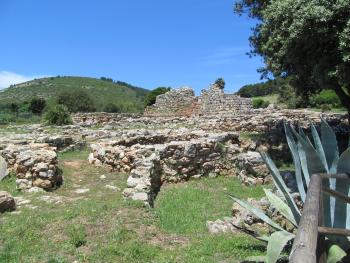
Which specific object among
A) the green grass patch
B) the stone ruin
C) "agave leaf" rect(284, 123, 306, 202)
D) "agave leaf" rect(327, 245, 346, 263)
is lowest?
the green grass patch

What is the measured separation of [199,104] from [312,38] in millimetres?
19047

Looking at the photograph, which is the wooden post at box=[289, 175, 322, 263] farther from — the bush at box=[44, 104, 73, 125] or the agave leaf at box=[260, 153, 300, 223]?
the bush at box=[44, 104, 73, 125]

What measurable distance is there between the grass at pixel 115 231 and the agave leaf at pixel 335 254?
5.92ft

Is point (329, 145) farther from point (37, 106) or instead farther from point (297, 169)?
point (37, 106)

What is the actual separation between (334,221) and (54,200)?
5974 mm

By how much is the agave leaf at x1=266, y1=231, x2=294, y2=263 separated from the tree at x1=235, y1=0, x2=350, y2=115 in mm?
8013

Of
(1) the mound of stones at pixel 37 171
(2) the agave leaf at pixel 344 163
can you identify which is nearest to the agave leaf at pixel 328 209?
(2) the agave leaf at pixel 344 163

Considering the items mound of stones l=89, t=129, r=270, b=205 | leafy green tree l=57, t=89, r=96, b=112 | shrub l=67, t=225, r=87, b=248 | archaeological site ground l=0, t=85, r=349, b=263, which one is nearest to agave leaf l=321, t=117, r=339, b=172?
archaeological site ground l=0, t=85, r=349, b=263

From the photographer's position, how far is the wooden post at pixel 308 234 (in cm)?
182

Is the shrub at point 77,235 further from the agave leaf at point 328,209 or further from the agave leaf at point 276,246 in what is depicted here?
the agave leaf at point 328,209

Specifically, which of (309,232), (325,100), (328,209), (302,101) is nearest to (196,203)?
(328,209)

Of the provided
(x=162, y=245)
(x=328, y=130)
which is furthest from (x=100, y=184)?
(x=328, y=130)

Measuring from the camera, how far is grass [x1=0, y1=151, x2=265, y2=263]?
6.33m

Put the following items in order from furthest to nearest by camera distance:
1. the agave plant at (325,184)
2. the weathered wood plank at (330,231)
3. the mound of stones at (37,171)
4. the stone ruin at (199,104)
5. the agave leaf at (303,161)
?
the stone ruin at (199,104) → the mound of stones at (37,171) → the agave leaf at (303,161) → the agave plant at (325,184) → the weathered wood plank at (330,231)
